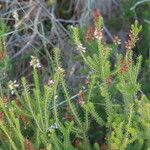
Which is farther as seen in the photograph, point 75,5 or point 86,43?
point 75,5

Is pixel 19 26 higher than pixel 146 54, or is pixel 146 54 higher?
pixel 19 26

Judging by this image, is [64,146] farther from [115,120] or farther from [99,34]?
[99,34]

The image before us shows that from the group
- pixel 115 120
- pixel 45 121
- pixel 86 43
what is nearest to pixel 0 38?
pixel 86 43

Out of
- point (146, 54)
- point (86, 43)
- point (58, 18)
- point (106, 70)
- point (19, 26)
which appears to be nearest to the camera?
point (106, 70)

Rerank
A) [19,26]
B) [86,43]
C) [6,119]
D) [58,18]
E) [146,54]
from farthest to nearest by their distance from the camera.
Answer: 1. [58,18]
2. [19,26]
3. [146,54]
4. [86,43]
5. [6,119]

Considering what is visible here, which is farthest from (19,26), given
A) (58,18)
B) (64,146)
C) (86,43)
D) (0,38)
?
(64,146)

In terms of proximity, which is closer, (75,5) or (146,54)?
(146,54)

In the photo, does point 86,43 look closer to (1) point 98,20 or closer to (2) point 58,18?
(1) point 98,20

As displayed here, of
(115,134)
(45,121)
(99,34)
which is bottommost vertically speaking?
(115,134)

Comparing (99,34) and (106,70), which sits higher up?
(99,34)
